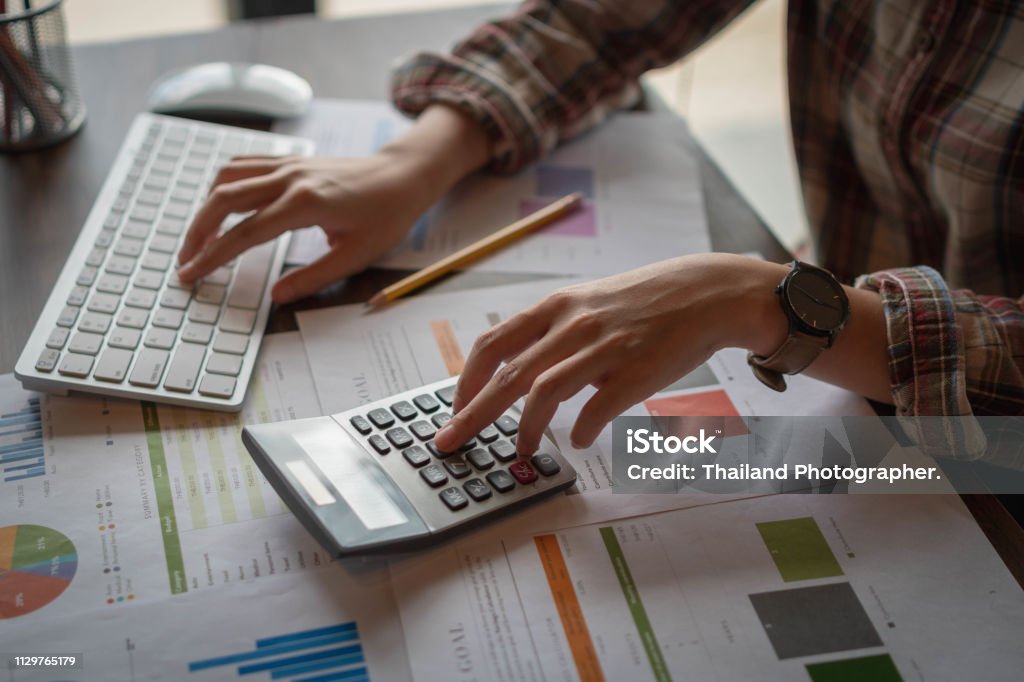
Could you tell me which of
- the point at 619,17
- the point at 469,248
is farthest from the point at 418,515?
the point at 619,17

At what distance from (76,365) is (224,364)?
10cm

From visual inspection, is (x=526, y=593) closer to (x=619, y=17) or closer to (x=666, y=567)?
(x=666, y=567)

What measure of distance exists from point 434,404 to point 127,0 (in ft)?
6.82

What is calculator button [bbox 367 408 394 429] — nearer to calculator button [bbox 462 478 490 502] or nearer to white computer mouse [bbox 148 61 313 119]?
calculator button [bbox 462 478 490 502]

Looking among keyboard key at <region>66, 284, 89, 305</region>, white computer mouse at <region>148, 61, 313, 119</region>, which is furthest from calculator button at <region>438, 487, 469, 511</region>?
white computer mouse at <region>148, 61, 313, 119</region>

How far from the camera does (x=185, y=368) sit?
0.66 metres

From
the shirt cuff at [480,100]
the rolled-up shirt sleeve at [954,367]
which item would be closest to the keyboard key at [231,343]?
the shirt cuff at [480,100]

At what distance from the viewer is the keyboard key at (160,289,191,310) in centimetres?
71

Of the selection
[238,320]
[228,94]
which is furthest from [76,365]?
[228,94]

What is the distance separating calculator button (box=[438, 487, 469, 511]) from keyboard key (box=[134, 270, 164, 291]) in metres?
0.32

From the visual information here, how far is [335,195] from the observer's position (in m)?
0.78

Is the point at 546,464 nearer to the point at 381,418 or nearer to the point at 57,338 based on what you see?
the point at 381,418

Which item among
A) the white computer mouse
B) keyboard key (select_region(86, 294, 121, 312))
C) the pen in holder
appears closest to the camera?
keyboard key (select_region(86, 294, 121, 312))

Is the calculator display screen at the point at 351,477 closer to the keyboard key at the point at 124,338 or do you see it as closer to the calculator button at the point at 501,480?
the calculator button at the point at 501,480
